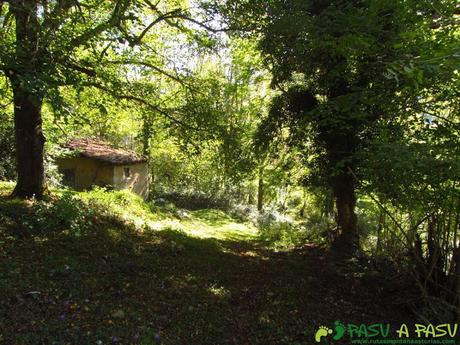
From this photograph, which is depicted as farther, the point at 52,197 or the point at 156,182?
the point at 156,182

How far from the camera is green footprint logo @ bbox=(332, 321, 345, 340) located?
477 centimetres

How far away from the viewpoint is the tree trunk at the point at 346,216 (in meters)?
9.73

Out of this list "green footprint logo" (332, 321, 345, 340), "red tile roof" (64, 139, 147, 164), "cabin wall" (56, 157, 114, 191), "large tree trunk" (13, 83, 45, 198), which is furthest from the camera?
"cabin wall" (56, 157, 114, 191)

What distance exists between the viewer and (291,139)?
10328mm

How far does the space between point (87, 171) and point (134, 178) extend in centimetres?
341

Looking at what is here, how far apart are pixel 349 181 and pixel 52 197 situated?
26.6ft

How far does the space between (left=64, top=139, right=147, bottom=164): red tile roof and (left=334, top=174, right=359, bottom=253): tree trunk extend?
539 inches

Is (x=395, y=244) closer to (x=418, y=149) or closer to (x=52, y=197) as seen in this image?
(x=418, y=149)

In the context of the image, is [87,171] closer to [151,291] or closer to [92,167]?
[92,167]

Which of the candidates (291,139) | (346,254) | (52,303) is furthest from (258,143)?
(52,303)

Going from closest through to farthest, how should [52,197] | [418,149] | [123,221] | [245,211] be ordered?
[418,149] < [52,197] < [123,221] < [245,211]

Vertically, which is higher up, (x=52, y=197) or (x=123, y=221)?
(x=52, y=197)

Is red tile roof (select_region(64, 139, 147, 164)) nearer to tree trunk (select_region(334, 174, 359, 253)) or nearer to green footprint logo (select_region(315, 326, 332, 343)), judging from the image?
tree trunk (select_region(334, 174, 359, 253))

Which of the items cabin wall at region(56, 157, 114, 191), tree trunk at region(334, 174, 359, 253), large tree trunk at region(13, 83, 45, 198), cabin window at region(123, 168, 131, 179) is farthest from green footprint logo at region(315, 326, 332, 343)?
cabin window at region(123, 168, 131, 179)
